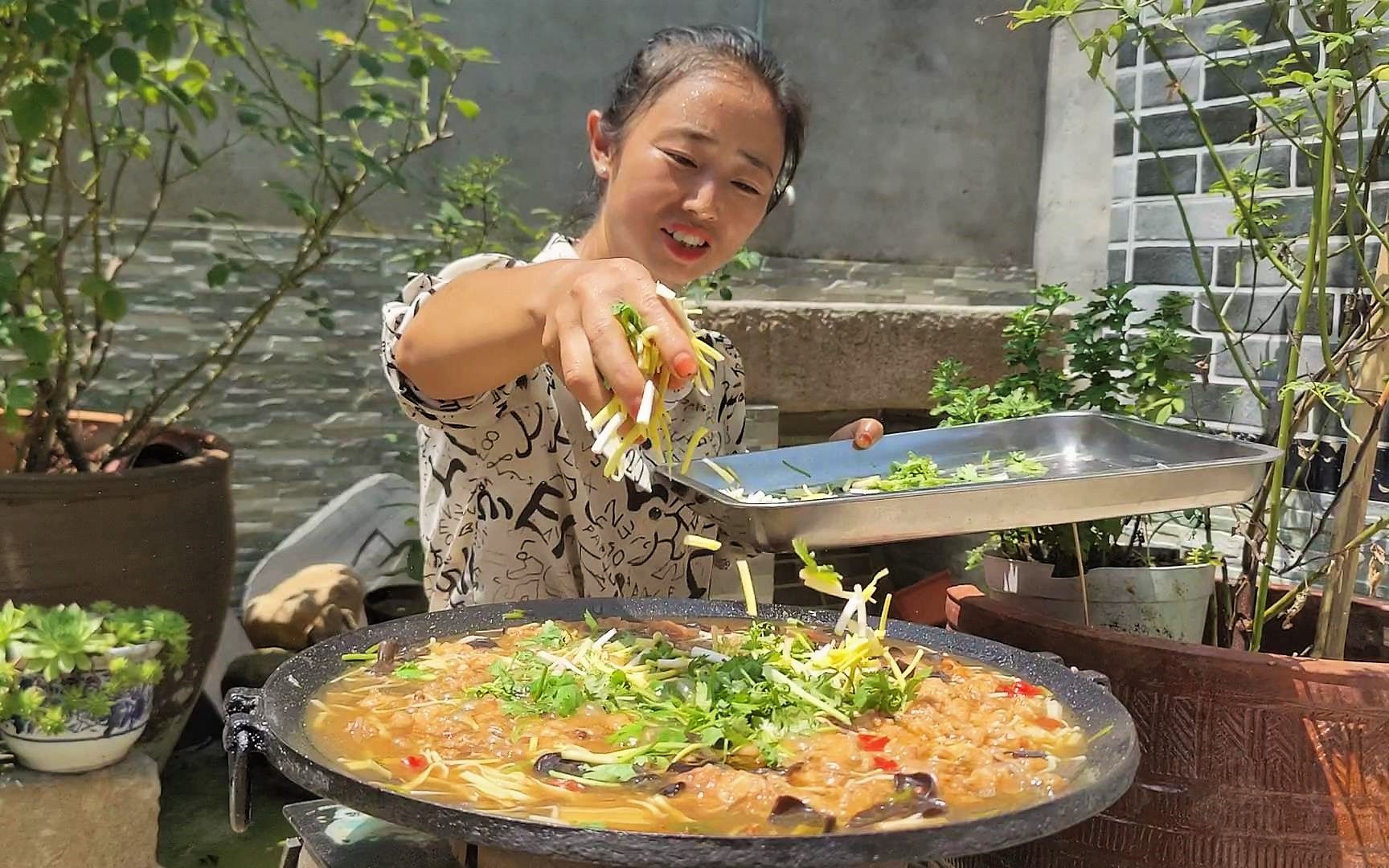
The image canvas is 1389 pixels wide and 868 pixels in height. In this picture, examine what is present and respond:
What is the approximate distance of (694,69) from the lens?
220 centimetres

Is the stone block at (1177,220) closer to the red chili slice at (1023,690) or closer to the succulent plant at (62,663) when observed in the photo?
the red chili slice at (1023,690)

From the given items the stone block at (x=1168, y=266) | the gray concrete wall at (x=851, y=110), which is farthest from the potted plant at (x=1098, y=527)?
the gray concrete wall at (x=851, y=110)

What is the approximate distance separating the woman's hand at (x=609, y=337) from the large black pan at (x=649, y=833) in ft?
1.66

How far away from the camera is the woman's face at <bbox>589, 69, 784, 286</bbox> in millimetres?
2137

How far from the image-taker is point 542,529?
2.29m

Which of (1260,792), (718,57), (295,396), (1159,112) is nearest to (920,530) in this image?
(1260,792)

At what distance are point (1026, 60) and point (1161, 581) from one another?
11.8ft

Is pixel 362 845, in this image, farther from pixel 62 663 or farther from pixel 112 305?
pixel 112 305

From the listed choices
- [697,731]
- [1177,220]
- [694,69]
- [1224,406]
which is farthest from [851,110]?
[697,731]

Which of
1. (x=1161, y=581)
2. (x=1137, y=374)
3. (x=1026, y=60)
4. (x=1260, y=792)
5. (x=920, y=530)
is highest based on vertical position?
(x=1026, y=60)

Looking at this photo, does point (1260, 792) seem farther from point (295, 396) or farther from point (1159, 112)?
point (295, 396)

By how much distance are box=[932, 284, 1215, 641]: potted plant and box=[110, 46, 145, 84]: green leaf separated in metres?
2.09

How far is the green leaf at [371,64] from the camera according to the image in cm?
331

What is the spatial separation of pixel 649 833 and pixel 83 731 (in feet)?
6.68
